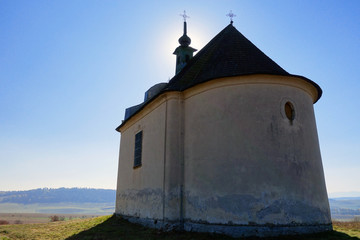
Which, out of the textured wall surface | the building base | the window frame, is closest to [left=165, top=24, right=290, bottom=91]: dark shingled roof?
the textured wall surface

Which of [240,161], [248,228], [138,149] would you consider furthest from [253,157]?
[138,149]

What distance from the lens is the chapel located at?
8375 mm

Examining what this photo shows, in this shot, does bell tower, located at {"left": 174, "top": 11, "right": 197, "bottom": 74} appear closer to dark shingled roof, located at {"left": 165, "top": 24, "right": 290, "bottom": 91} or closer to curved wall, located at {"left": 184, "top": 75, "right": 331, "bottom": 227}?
dark shingled roof, located at {"left": 165, "top": 24, "right": 290, "bottom": 91}

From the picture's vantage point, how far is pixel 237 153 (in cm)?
891

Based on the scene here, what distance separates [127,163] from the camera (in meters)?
15.6

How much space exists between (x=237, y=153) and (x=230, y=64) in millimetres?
3555

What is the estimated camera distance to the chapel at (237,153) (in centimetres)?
838

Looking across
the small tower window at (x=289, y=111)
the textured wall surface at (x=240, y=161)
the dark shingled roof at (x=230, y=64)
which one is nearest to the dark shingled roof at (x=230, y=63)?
the dark shingled roof at (x=230, y=64)

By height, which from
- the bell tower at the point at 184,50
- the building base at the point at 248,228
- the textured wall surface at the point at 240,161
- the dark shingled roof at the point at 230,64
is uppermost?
the bell tower at the point at 184,50

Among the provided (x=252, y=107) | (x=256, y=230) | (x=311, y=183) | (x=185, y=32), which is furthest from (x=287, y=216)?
(x=185, y=32)

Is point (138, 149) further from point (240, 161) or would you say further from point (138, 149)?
point (240, 161)

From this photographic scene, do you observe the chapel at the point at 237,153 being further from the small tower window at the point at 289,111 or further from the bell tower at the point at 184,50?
the bell tower at the point at 184,50

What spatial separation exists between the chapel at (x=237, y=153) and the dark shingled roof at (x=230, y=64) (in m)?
0.04

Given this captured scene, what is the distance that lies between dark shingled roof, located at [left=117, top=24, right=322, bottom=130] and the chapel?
0.04 meters
